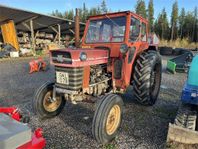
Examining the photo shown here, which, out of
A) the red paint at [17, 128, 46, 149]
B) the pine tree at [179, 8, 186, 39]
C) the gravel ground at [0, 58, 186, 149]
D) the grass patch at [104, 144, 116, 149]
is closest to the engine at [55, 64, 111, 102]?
the gravel ground at [0, 58, 186, 149]

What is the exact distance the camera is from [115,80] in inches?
152

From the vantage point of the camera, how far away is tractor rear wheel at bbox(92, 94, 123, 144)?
2.77 meters

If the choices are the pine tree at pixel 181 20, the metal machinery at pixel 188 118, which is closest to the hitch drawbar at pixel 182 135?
the metal machinery at pixel 188 118

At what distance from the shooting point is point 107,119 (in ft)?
9.52

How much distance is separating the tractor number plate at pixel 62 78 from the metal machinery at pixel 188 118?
1.73m

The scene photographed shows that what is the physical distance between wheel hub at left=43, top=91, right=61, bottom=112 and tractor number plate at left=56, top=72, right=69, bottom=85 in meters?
0.61

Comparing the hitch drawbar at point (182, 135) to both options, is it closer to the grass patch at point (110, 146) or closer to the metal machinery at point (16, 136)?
the grass patch at point (110, 146)

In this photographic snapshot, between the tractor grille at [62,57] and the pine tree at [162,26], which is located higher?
the pine tree at [162,26]

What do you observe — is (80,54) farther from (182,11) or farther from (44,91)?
(182,11)

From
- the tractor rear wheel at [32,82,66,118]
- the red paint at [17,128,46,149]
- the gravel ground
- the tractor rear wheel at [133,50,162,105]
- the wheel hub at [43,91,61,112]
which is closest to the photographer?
the red paint at [17,128,46,149]

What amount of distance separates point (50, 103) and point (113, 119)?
1380 millimetres

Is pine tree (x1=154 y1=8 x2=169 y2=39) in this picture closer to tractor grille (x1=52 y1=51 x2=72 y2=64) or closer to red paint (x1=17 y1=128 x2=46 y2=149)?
tractor grille (x1=52 y1=51 x2=72 y2=64)

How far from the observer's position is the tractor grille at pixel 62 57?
9.89ft

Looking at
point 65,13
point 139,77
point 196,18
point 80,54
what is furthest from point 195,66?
point 196,18
